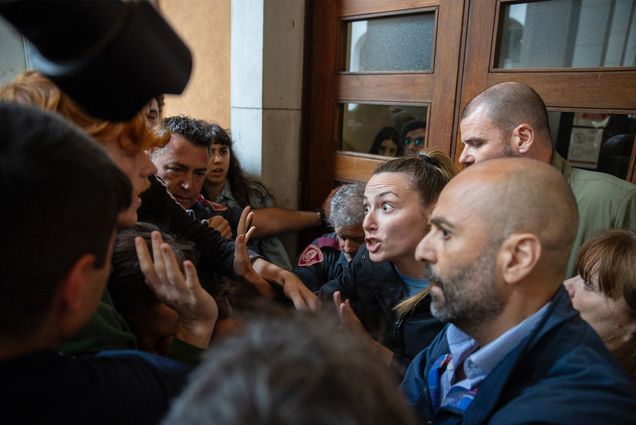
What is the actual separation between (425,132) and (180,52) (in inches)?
83.7

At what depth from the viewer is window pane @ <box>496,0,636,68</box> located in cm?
200

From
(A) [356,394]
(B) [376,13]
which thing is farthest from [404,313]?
(B) [376,13]

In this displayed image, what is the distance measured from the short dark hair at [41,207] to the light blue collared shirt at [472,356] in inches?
35.3

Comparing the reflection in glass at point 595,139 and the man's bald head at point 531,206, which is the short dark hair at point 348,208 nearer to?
the reflection in glass at point 595,139

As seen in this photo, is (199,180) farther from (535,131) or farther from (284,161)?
(535,131)

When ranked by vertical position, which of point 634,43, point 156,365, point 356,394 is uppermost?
point 634,43

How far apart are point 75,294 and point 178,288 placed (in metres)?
0.48

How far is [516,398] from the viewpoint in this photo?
3.01ft

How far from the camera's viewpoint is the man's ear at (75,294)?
0.67 metres

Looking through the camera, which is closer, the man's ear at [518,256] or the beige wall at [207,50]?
the man's ear at [518,256]

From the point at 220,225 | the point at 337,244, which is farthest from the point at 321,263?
the point at 220,225

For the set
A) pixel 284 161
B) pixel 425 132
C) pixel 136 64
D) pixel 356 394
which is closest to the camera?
pixel 356 394

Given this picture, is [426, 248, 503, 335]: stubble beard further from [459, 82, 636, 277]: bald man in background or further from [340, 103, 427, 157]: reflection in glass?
[340, 103, 427, 157]: reflection in glass

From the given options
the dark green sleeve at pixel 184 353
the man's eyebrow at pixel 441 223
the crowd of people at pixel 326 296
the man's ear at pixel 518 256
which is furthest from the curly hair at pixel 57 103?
the man's ear at pixel 518 256
